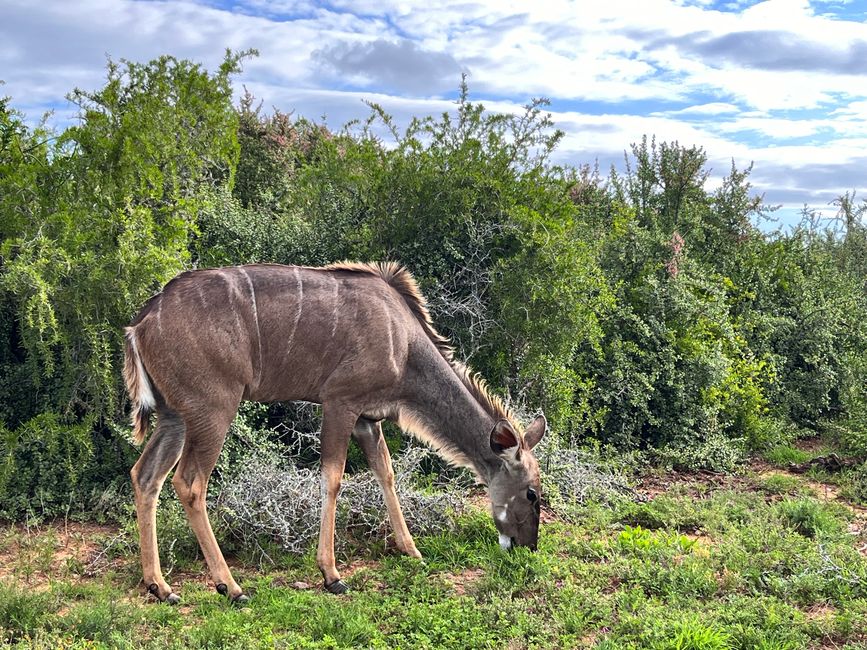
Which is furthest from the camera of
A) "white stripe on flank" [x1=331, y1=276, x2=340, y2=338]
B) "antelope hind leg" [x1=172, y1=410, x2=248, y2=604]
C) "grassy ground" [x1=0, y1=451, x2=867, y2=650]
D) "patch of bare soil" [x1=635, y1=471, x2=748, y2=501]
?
"patch of bare soil" [x1=635, y1=471, x2=748, y2=501]

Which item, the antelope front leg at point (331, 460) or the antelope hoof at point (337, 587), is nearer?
the antelope hoof at point (337, 587)

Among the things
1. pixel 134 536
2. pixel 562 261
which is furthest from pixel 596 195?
pixel 134 536

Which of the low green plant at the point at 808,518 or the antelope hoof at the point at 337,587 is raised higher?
the low green plant at the point at 808,518

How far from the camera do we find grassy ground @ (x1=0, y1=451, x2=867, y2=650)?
4645 mm

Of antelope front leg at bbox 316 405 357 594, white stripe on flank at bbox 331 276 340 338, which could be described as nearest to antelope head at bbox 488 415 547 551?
antelope front leg at bbox 316 405 357 594

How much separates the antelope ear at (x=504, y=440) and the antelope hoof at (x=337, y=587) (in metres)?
1.42

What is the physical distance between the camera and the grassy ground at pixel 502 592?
4.64 meters

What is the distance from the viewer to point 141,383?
17.5ft

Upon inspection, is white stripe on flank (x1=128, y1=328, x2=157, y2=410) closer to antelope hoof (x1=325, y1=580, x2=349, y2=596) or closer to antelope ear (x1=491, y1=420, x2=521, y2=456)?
antelope hoof (x1=325, y1=580, x2=349, y2=596)

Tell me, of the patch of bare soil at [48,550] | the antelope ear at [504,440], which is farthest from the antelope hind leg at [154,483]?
the antelope ear at [504,440]

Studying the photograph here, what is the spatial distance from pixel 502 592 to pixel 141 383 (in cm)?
278

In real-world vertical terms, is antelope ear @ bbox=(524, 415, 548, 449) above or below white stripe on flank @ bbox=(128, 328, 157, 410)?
below

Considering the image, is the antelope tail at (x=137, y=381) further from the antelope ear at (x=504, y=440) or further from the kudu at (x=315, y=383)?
the antelope ear at (x=504, y=440)

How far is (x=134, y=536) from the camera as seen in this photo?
6.06m
